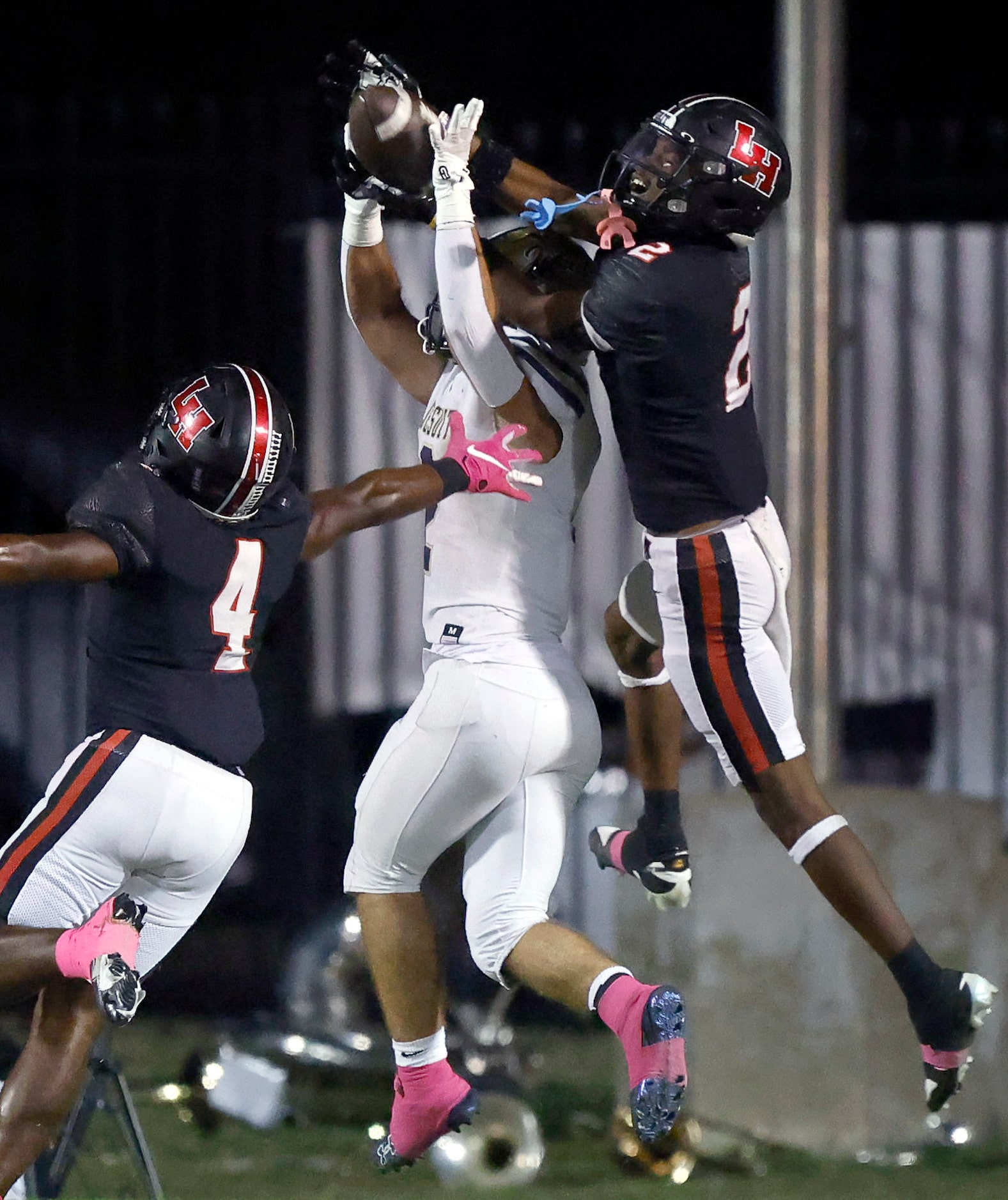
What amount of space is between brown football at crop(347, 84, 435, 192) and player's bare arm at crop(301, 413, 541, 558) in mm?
569

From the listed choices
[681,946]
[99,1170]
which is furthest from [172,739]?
[681,946]

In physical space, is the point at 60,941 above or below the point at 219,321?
below

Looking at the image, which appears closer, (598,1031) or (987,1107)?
(987,1107)

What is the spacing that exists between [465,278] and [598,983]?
140cm

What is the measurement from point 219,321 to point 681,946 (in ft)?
8.82

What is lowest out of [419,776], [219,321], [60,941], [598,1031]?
[598,1031]

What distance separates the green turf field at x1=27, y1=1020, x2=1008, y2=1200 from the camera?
571 cm

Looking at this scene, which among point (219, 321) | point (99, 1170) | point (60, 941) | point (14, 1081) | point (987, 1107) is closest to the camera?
point (60, 941)

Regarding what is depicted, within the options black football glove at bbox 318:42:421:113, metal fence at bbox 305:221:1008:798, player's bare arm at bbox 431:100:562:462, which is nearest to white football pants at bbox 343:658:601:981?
player's bare arm at bbox 431:100:562:462

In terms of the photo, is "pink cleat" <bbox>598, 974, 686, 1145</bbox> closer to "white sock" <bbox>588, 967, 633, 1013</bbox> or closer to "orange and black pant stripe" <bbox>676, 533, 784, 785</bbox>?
"white sock" <bbox>588, 967, 633, 1013</bbox>

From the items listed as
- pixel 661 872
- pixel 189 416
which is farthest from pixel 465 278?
pixel 661 872

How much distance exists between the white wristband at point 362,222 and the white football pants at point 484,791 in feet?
3.08

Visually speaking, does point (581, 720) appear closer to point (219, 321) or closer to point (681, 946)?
point (681, 946)

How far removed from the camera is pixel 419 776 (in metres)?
4.10
